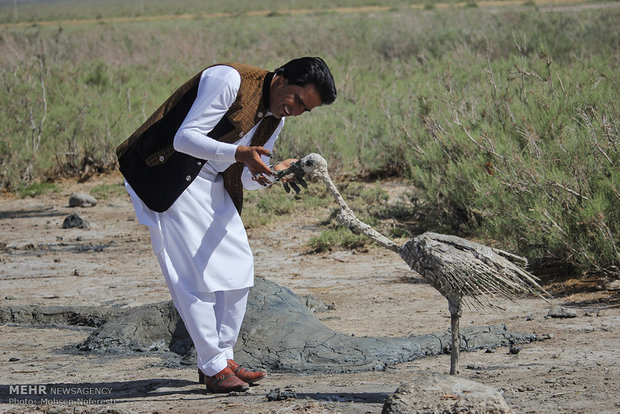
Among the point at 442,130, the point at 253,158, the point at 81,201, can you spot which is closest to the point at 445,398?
the point at 253,158

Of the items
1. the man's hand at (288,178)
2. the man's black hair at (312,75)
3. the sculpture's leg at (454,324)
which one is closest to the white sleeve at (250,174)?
the man's hand at (288,178)

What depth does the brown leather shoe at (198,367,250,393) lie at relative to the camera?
394cm

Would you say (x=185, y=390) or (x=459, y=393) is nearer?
(x=459, y=393)

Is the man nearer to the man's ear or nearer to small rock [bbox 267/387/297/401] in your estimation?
the man's ear

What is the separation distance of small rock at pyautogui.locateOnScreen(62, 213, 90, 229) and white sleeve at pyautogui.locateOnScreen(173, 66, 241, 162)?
5.51 metres

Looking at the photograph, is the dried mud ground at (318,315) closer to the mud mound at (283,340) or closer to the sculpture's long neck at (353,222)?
the mud mound at (283,340)

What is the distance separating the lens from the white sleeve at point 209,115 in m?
3.64

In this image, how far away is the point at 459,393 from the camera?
10.7 ft

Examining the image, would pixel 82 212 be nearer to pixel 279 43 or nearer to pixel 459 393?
pixel 459 393

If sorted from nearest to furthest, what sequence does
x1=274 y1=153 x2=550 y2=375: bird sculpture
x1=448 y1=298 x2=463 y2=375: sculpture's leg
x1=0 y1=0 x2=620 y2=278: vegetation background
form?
x1=274 y1=153 x2=550 y2=375: bird sculpture, x1=448 y1=298 x2=463 y2=375: sculpture's leg, x1=0 y1=0 x2=620 y2=278: vegetation background

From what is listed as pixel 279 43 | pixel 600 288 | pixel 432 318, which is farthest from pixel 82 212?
pixel 279 43

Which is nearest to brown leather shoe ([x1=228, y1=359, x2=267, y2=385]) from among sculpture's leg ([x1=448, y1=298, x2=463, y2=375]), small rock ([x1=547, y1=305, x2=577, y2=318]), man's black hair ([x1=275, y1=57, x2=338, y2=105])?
sculpture's leg ([x1=448, y1=298, x2=463, y2=375])

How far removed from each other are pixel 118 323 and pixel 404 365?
72.5 inches

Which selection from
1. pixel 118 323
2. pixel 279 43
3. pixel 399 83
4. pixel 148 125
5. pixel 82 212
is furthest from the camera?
pixel 279 43
